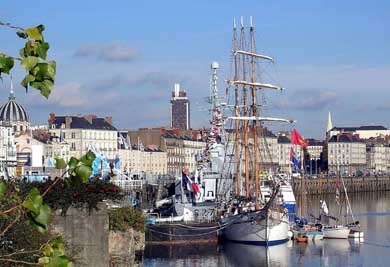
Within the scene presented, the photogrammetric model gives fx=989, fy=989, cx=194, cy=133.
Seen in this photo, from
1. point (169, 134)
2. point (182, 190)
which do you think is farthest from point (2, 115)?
point (182, 190)

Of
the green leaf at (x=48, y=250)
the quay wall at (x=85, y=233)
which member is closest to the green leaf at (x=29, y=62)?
the green leaf at (x=48, y=250)

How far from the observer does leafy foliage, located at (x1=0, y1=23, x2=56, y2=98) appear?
4484 millimetres

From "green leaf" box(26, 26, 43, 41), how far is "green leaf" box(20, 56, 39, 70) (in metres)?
0.11

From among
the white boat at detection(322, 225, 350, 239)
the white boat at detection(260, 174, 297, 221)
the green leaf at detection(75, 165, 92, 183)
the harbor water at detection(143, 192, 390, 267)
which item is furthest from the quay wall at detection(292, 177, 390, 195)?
the green leaf at detection(75, 165, 92, 183)

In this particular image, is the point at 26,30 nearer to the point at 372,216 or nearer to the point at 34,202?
the point at 34,202

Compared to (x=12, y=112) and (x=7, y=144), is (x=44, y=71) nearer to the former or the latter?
(x=7, y=144)

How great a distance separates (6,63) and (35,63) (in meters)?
0.19

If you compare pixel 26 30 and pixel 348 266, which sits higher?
pixel 26 30

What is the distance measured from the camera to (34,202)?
4.52 metres

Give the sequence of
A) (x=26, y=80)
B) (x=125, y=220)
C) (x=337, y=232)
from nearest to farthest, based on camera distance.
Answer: (x=26, y=80) → (x=125, y=220) → (x=337, y=232)

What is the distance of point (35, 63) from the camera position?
4484 millimetres

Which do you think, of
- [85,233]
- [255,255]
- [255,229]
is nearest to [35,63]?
[85,233]

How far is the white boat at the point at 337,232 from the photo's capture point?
2335 inches

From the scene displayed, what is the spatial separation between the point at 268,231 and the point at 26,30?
52.0m
